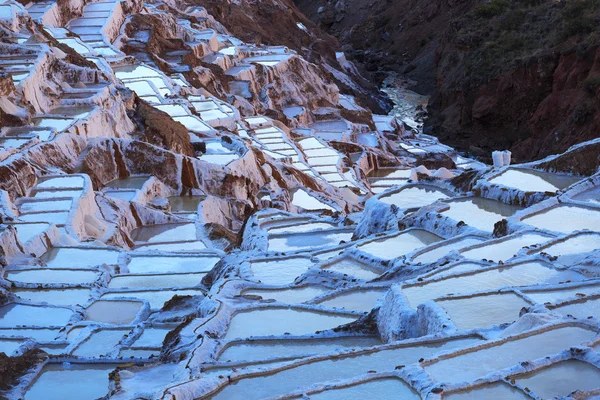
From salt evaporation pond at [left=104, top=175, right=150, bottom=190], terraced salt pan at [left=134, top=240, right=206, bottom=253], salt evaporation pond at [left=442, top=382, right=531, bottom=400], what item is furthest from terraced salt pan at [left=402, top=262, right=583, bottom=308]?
salt evaporation pond at [left=104, top=175, right=150, bottom=190]

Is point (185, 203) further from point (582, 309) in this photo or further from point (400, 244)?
point (582, 309)

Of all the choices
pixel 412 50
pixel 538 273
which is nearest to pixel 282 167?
pixel 538 273

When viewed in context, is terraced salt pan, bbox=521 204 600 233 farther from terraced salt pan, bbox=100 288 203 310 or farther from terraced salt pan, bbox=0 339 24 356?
terraced salt pan, bbox=0 339 24 356

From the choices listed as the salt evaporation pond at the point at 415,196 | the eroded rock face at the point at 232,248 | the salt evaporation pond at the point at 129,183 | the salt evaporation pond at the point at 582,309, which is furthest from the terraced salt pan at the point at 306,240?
the salt evaporation pond at the point at 129,183

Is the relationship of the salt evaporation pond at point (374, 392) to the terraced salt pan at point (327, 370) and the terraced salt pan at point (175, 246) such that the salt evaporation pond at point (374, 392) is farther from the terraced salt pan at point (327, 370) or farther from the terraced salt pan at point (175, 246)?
the terraced salt pan at point (175, 246)

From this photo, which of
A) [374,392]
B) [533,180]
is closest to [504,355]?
[374,392]

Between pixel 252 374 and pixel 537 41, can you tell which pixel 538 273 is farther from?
pixel 537 41

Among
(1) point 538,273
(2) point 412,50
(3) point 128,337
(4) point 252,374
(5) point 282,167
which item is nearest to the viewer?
(4) point 252,374

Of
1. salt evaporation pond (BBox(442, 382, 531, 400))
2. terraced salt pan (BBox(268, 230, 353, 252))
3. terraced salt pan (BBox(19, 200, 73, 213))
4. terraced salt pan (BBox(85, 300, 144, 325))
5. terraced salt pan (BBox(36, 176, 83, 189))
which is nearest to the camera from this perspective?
salt evaporation pond (BBox(442, 382, 531, 400))
